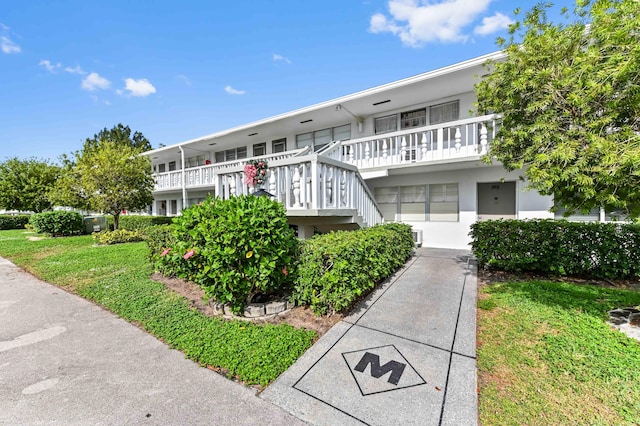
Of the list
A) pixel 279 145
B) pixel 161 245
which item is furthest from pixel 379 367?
pixel 279 145

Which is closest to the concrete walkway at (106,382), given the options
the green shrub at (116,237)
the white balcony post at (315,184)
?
the white balcony post at (315,184)

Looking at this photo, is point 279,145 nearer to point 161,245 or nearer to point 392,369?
point 161,245

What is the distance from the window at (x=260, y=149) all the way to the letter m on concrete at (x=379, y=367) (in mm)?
12613

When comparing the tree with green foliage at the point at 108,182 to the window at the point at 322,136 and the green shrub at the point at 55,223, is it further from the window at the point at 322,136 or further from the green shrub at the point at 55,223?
the window at the point at 322,136

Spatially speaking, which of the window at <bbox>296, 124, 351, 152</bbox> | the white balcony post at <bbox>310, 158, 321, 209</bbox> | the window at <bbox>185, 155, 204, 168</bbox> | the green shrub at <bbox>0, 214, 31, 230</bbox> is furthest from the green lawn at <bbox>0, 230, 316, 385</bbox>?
the green shrub at <bbox>0, 214, 31, 230</bbox>

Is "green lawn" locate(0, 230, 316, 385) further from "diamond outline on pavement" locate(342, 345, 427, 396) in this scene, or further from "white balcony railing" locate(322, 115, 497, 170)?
"white balcony railing" locate(322, 115, 497, 170)

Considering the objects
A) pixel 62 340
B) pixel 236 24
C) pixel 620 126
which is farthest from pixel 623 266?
pixel 236 24

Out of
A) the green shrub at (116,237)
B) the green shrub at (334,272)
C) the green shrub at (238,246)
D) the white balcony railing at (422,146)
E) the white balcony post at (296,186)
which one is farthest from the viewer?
the green shrub at (116,237)

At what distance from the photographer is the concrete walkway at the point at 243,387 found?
2094mm

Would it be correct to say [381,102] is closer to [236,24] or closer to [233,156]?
[236,24]

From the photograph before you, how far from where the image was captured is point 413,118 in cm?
946

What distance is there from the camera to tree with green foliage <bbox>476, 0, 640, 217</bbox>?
8.78ft

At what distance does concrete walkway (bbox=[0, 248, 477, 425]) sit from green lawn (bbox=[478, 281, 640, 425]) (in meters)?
0.21

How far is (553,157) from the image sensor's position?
2971 mm
